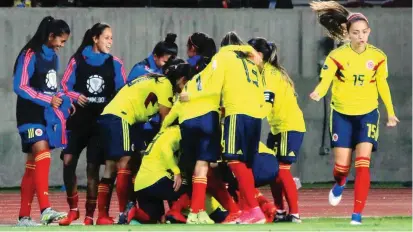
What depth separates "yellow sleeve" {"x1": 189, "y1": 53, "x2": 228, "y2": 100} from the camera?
13.9 meters

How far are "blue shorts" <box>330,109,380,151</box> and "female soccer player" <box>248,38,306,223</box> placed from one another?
1.79 feet

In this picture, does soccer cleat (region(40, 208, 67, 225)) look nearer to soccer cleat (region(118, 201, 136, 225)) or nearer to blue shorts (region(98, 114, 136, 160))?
soccer cleat (region(118, 201, 136, 225))

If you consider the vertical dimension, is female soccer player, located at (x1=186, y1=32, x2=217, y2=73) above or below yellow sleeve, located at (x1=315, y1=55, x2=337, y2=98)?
above

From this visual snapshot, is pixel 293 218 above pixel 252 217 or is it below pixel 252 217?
below

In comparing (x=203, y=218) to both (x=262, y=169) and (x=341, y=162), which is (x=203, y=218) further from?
(x=341, y=162)

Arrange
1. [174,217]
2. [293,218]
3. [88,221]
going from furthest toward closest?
[88,221] < [293,218] < [174,217]

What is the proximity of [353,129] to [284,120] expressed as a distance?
0.81m

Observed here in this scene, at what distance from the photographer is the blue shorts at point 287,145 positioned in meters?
15.0

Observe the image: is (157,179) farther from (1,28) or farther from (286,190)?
(1,28)

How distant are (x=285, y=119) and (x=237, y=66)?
49.1 inches

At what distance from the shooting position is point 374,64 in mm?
14383

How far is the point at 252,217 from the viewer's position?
45.1 ft

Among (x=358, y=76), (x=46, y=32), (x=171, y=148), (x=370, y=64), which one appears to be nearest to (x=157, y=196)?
(x=171, y=148)

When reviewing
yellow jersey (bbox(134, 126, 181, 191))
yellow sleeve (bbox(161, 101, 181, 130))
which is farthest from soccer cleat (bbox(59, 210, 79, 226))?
yellow sleeve (bbox(161, 101, 181, 130))
